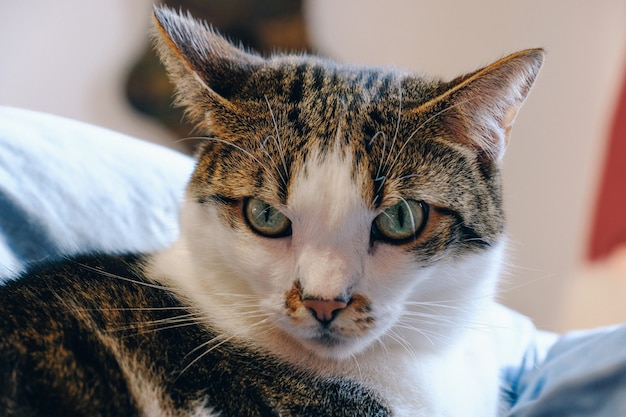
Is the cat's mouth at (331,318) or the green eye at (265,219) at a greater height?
the green eye at (265,219)

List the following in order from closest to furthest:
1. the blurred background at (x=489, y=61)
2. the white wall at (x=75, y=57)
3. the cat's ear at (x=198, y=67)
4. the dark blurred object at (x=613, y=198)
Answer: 1. the cat's ear at (x=198, y=67)
2. the dark blurred object at (x=613, y=198)
3. the blurred background at (x=489, y=61)
4. the white wall at (x=75, y=57)

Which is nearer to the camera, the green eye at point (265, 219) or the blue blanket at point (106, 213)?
the green eye at point (265, 219)

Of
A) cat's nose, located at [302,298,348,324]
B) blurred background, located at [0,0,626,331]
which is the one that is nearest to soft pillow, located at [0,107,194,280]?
cat's nose, located at [302,298,348,324]

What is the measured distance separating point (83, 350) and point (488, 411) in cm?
64

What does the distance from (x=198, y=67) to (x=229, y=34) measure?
1.87 m

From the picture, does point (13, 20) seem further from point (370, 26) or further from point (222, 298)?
point (222, 298)

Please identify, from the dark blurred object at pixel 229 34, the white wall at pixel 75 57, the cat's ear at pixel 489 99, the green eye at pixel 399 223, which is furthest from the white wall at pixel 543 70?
the green eye at pixel 399 223

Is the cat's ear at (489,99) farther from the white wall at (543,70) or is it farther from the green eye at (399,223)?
the white wall at (543,70)

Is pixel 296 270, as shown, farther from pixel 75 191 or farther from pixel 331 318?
pixel 75 191

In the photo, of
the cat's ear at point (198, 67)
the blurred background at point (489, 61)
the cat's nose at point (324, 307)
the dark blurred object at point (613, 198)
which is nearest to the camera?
the cat's nose at point (324, 307)

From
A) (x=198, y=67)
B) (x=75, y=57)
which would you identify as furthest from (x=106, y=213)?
(x=75, y=57)

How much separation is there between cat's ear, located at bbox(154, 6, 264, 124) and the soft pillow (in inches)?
13.0

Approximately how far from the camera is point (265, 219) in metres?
0.86

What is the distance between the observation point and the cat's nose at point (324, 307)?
77 cm
